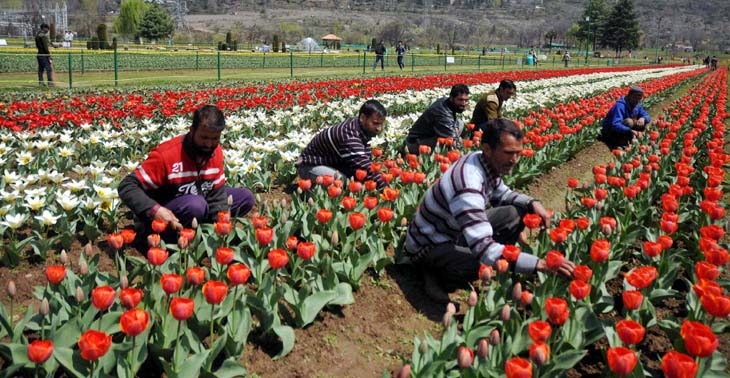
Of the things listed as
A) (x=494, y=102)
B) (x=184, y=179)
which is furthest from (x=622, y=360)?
(x=494, y=102)

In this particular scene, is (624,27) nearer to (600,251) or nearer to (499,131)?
(499,131)

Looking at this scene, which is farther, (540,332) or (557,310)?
(557,310)

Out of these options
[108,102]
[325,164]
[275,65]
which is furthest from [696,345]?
[275,65]

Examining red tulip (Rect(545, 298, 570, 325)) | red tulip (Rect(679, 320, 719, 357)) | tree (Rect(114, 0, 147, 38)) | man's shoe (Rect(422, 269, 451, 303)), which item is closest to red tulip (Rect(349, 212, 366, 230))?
man's shoe (Rect(422, 269, 451, 303))

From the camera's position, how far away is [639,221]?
514 centimetres

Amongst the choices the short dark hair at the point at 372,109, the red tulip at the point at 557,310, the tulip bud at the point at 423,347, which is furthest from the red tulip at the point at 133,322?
the short dark hair at the point at 372,109

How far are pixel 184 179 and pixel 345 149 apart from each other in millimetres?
1706

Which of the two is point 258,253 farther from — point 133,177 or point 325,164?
point 325,164

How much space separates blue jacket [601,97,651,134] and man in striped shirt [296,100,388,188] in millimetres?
5438

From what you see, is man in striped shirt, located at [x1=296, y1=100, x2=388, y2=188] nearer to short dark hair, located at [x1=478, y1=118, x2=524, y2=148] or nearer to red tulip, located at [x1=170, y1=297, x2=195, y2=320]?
short dark hair, located at [x1=478, y1=118, x2=524, y2=148]

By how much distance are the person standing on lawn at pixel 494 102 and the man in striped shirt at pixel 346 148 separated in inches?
118

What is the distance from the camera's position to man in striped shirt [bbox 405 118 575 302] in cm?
345

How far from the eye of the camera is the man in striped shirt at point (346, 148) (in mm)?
5273

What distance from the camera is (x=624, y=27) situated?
3686 inches
